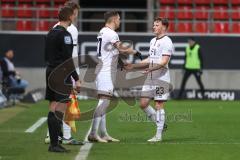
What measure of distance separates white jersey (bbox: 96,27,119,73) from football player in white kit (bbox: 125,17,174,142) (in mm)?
504

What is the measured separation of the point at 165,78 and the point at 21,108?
910 cm

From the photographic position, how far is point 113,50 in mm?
12586

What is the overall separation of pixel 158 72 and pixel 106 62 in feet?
3.25

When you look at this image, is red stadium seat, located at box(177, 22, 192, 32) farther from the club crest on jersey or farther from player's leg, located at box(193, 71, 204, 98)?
the club crest on jersey

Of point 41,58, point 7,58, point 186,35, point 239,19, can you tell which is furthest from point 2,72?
point 239,19

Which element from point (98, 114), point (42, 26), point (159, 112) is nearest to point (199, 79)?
point (42, 26)

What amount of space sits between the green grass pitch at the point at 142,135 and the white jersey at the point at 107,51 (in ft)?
4.42

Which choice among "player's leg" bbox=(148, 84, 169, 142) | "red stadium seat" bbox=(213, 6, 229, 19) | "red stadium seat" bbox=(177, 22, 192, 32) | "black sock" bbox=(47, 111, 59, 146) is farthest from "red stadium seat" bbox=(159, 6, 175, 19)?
"black sock" bbox=(47, 111, 59, 146)

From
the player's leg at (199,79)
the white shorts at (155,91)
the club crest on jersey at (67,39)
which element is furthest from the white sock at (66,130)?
the player's leg at (199,79)

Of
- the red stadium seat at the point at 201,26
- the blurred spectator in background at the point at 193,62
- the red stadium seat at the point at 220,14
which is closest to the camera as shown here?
the blurred spectator in background at the point at 193,62

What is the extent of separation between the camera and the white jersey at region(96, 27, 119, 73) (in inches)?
492

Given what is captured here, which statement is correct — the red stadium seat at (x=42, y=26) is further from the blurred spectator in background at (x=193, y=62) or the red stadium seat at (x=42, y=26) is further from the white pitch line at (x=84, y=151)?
the white pitch line at (x=84, y=151)

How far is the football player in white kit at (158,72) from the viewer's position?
41.9ft

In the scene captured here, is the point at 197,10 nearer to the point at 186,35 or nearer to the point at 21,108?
the point at 186,35
